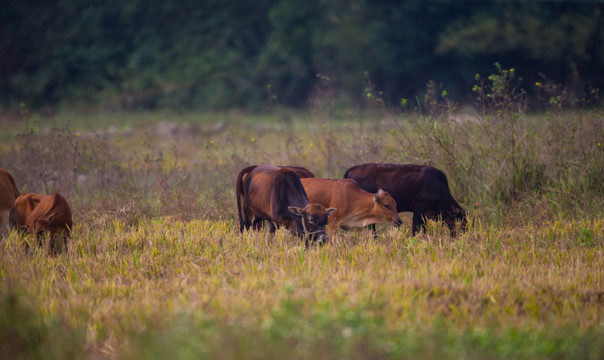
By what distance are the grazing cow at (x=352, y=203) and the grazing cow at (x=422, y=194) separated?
50 cm

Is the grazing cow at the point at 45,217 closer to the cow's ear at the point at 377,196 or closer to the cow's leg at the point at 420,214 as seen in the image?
the cow's ear at the point at 377,196

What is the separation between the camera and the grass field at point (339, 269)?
4.65 meters

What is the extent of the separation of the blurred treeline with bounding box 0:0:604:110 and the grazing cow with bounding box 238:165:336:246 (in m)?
21.6

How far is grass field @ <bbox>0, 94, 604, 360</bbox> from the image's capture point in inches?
183

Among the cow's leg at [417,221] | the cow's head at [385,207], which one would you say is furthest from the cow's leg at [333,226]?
the cow's leg at [417,221]

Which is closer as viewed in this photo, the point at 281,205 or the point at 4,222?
the point at 281,205

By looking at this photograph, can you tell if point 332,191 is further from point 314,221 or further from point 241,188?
point 241,188

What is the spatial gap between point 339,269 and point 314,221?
1.19m

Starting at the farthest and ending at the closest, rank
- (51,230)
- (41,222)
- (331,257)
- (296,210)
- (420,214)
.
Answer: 1. (420,214)
2. (296,210)
3. (51,230)
4. (41,222)
5. (331,257)

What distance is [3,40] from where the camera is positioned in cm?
3288

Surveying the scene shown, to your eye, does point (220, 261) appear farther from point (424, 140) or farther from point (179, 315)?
point (424, 140)

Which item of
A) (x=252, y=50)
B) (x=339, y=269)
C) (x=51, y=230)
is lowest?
(x=339, y=269)

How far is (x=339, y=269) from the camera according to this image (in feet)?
21.6

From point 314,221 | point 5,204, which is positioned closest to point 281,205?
point 314,221
